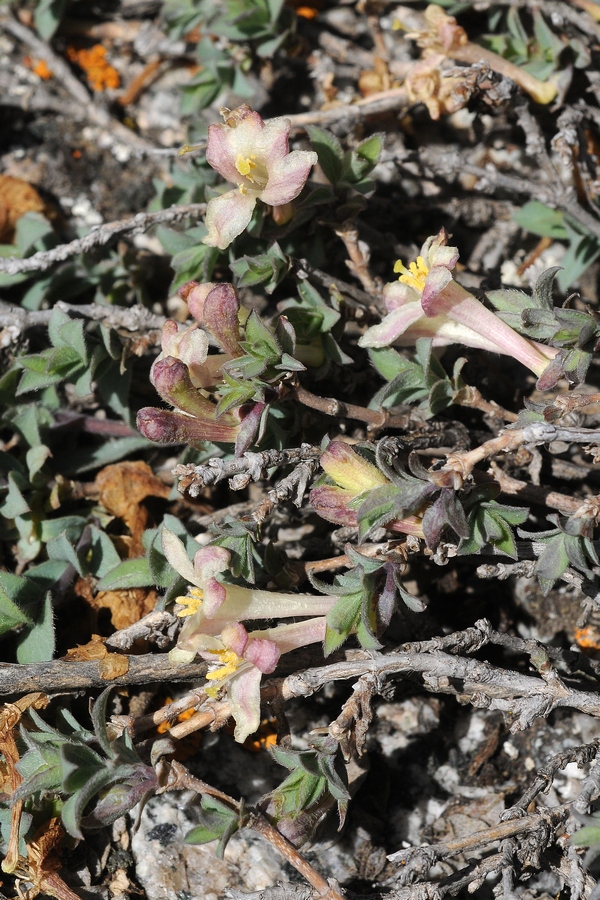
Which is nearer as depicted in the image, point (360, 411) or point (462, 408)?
point (360, 411)

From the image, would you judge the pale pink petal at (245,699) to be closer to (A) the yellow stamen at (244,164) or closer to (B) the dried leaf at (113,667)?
(B) the dried leaf at (113,667)

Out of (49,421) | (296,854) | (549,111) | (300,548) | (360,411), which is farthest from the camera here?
(549,111)

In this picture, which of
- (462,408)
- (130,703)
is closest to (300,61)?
(462,408)

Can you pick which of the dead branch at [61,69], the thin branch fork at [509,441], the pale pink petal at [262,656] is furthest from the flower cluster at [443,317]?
the dead branch at [61,69]

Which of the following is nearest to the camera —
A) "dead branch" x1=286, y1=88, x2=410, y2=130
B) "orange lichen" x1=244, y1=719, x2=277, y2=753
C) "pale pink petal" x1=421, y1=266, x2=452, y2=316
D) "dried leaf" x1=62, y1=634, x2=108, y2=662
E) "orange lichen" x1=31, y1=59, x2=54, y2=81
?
"pale pink petal" x1=421, y1=266, x2=452, y2=316

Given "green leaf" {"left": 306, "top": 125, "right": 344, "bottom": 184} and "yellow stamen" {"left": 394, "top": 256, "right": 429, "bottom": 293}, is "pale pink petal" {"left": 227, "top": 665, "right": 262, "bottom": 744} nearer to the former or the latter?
"yellow stamen" {"left": 394, "top": 256, "right": 429, "bottom": 293}

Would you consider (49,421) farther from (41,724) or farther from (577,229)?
(577,229)

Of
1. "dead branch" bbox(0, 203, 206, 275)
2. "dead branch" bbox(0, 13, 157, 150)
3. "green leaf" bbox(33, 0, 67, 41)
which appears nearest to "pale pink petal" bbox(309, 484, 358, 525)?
"dead branch" bbox(0, 203, 206, 275)
